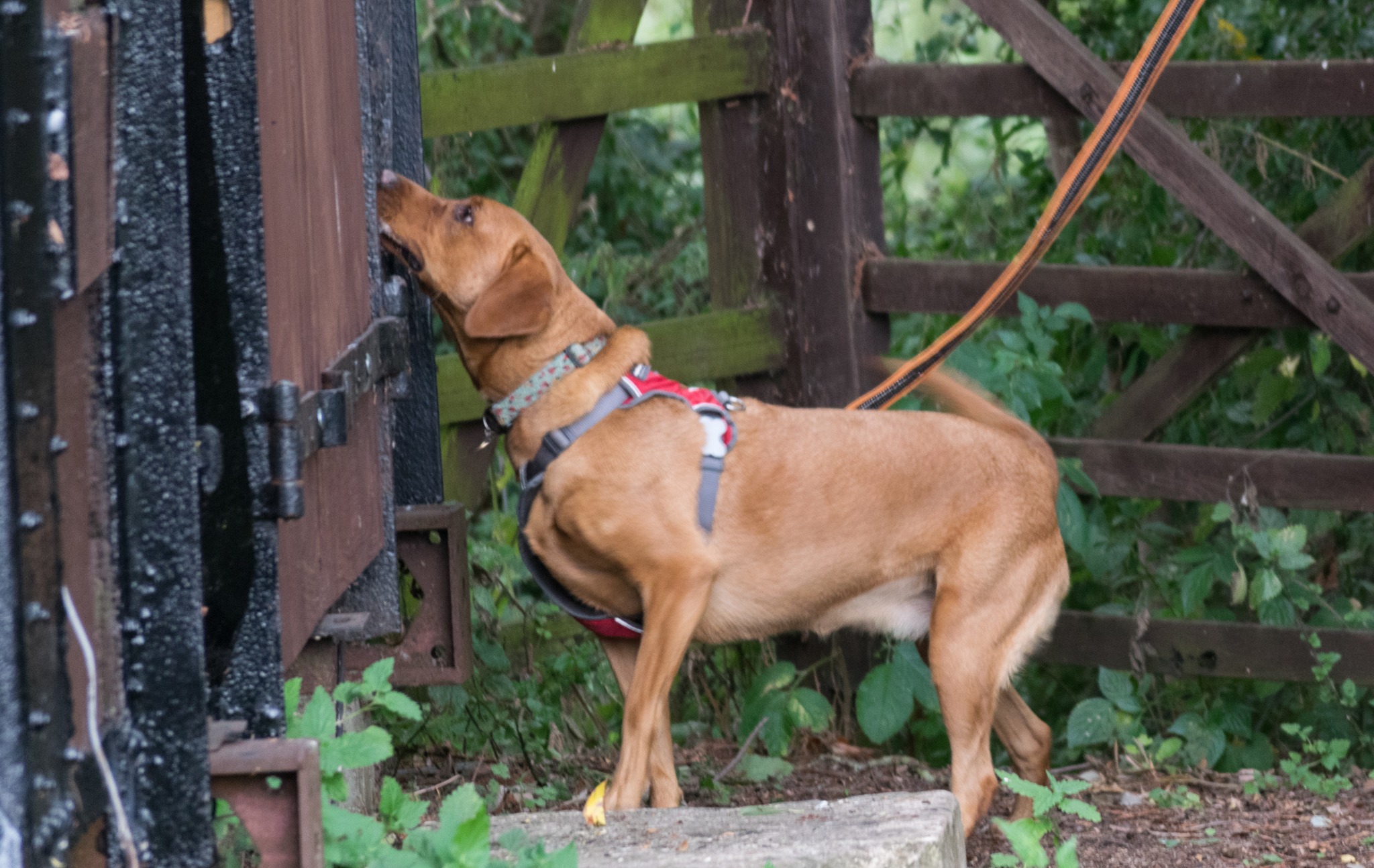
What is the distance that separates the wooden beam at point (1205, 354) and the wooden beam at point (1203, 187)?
14cm

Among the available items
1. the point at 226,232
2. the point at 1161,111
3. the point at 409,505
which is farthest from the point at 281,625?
the point at 1161,111

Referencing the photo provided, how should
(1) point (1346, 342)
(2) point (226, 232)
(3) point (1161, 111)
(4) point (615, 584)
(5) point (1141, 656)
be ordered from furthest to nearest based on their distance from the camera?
(5) point (1141, 656), (3) point (1161, 111), (1) point (1346, 342), (4) point (615, 584), (2) point (226, 232)

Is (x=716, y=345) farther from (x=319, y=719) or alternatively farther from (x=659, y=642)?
(x=319, y=719)

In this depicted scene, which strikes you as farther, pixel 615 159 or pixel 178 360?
pixel 615 159

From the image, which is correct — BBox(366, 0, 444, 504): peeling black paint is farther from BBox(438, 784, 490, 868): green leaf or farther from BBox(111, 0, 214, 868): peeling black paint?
BBox(111, 0, 214, 868): peeling black paint

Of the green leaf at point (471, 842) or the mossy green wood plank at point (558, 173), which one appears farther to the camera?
the mossy green wood plank at point (558, 173)

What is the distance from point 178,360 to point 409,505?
1899mm

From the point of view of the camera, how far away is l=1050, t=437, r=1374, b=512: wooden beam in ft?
12.8

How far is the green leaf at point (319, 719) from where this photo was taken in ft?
6.73

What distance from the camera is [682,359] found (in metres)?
4.30

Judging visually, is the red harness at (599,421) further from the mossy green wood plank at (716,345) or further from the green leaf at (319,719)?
the green leaf at (319,719)

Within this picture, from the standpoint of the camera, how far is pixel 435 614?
3373 millimetres

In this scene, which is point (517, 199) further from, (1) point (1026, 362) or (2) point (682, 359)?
(1) point (1026, 362)

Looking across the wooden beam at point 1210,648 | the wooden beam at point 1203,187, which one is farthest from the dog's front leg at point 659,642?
the wooden beam at point 1203,187
